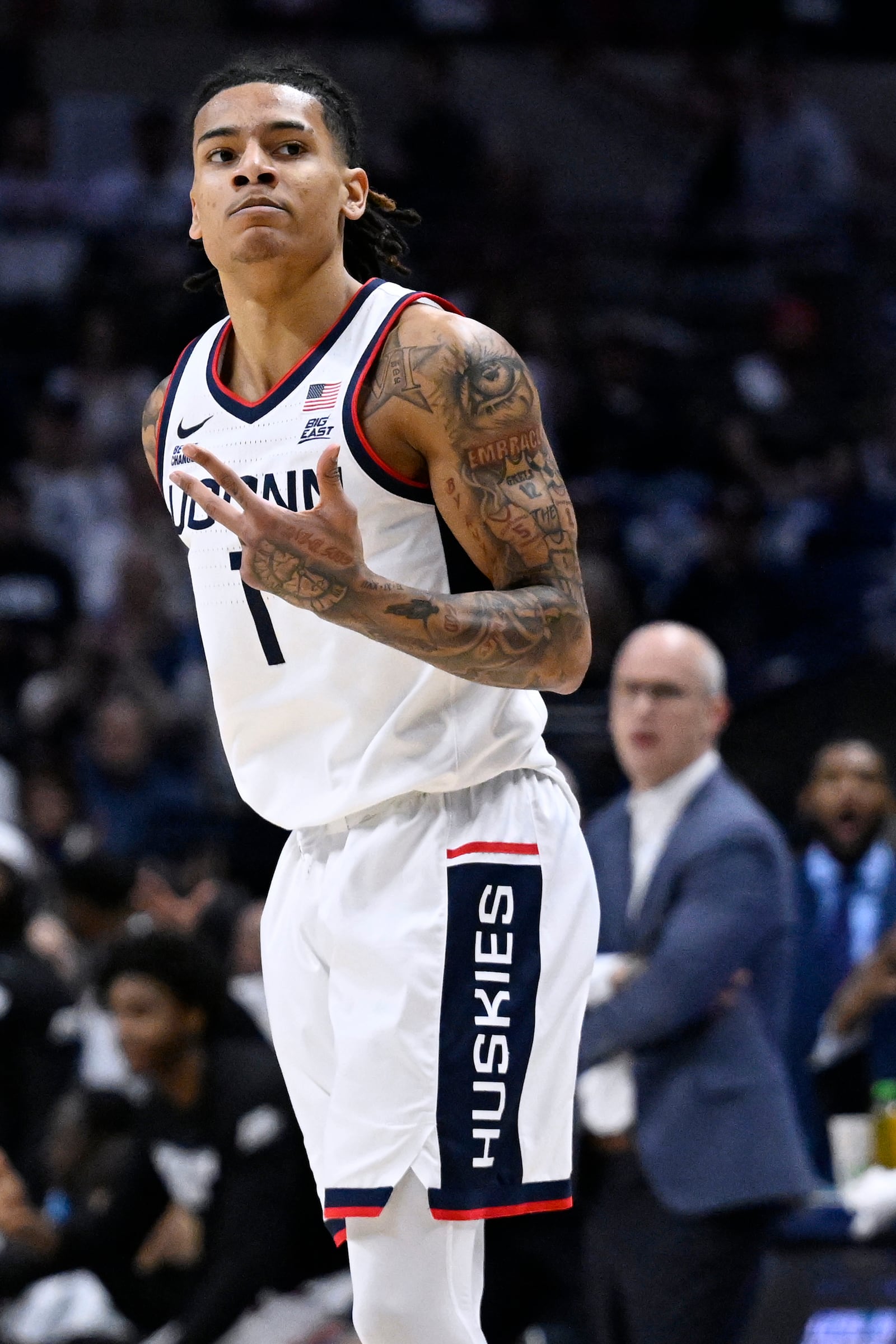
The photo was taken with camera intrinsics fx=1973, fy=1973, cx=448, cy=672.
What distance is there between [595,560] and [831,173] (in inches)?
168

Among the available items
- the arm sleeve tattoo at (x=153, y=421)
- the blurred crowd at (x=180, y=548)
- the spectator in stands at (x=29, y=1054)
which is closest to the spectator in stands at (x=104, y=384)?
the blurred crowd at (x=180, y=548)

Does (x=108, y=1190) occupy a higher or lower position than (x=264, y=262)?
lower

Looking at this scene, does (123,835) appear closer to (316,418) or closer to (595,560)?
(595,560)

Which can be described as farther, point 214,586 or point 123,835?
point 123,835

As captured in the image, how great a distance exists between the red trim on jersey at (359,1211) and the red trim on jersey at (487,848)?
1.68 ft

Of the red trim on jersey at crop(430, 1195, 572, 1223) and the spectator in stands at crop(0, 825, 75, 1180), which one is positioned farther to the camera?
the spectator in stands at crop(0, 825, 75, 1180)

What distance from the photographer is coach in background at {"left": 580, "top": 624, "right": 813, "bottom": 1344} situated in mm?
4777

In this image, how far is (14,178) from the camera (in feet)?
39.7

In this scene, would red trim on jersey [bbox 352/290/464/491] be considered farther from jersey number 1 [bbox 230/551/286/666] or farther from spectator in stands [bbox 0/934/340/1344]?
spectator in stands [bbox 0/934/340/1344]

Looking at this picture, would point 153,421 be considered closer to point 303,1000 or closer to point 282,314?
point 282,314

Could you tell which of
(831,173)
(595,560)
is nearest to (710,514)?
(595,560)

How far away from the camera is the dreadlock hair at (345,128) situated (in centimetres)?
312

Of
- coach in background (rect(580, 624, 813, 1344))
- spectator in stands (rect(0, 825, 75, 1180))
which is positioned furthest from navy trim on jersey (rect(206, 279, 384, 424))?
spectator in stands (rect(0, 825, 75, 1180))

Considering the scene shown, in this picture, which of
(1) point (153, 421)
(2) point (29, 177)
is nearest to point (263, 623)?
(1) point (153, 421)
